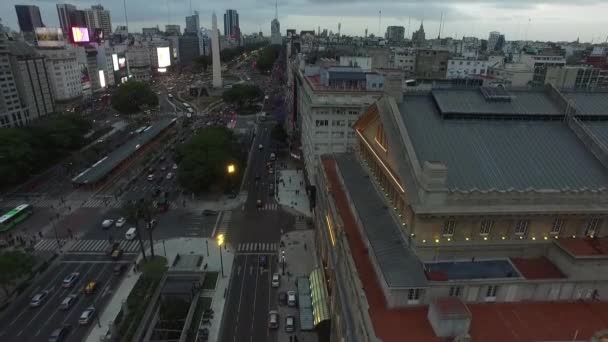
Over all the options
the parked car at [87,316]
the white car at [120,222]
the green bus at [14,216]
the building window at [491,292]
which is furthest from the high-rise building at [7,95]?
the building window at [491,292]

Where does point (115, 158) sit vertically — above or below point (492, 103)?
below

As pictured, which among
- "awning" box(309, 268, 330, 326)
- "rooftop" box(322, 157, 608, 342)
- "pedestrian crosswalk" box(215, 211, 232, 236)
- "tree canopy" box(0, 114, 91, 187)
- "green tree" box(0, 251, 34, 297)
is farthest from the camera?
"tree canopy" box(0, 114, 91, 187)

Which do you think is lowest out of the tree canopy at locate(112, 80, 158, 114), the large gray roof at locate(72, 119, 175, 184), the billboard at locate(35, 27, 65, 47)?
the large gray roof at locate(72, 119, 175, 184)

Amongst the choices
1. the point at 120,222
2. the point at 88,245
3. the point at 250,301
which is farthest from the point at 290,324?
the point at 120,222

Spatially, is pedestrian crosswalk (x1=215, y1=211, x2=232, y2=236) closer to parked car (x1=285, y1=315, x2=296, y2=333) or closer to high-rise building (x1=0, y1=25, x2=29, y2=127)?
parked car (x1=285, y1=315, x2=296, y2=333)

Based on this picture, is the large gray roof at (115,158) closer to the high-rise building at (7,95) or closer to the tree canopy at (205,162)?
the tree canopy at (205,162)

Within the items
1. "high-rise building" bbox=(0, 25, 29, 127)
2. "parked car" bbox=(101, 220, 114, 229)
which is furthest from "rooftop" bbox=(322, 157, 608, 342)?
"high-rise building" bbox=(0, 25, 29, 127)

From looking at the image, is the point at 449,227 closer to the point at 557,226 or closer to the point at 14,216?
the point at 557,226
